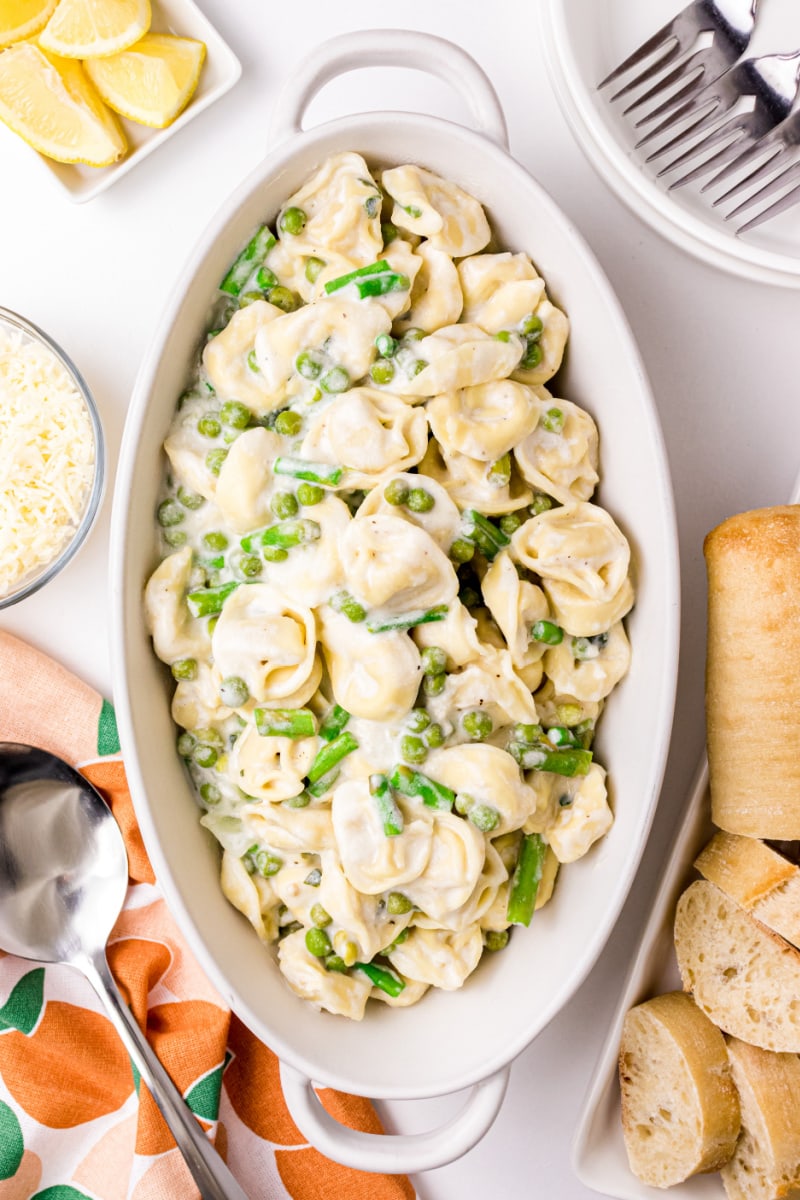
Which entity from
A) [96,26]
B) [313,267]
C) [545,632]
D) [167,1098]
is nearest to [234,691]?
[545,632]

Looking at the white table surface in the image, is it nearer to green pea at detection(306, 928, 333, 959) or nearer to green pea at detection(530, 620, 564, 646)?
green pea at detection(530, 620, 564, 646)

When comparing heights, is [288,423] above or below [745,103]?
above

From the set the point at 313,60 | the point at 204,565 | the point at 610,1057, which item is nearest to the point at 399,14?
the point at 313,60

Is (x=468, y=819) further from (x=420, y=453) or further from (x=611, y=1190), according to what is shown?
(x=611, y=1190)

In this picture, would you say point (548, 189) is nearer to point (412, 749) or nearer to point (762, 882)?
point (412, 749)

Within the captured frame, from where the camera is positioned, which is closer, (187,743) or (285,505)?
(285,505)

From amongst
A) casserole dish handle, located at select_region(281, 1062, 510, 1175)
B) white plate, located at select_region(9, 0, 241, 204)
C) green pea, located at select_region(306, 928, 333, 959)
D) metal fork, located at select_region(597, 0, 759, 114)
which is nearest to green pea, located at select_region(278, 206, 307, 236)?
white plate, located at select_region(9, 0, 241, 204)
